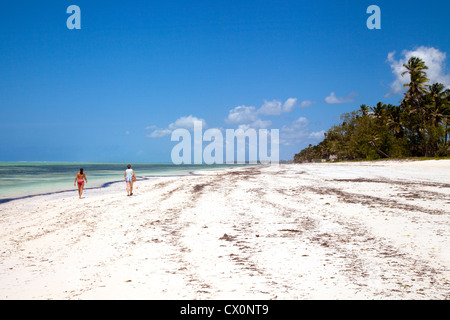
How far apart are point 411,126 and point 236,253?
2888 inches

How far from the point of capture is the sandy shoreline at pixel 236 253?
174 inches

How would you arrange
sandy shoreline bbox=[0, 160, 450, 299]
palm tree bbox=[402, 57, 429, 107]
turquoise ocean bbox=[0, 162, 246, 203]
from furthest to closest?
palm tree bbox=[402, 57, 429, 107]
turquoise ocean bbox=[0, 162, 246, 203]
sandy shoreline bbox=[0, 160, 450, 299]

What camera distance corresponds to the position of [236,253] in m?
6.19

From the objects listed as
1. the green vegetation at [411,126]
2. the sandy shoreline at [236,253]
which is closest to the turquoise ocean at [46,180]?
the sandy shoreline at [236,253]

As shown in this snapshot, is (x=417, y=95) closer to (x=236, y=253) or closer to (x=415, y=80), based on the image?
(x=415, y=80)

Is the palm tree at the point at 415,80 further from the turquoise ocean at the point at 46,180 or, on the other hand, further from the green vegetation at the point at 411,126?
the turquoise ocean at the point at 46,180

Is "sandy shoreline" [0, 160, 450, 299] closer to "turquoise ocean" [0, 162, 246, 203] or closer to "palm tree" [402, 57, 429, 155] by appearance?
"turquoise ocean" [0, 162, 246, 203]

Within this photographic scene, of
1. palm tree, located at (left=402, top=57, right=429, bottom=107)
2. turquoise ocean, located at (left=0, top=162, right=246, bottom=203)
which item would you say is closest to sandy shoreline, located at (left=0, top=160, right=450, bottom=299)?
turquoise ocean, located at (left=0, top=162, right=246, bottom=203)

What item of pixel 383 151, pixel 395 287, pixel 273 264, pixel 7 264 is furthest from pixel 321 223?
pixel 383 151

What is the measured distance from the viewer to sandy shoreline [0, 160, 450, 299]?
4430 mm

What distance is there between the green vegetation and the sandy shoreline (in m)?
57.9

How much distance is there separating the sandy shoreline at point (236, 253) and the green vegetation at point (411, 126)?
57870 mm
